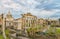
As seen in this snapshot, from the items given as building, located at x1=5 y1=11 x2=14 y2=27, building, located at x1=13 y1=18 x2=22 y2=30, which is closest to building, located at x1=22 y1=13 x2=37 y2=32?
building, located at x1=13 y1=18 x2=22 y2=30

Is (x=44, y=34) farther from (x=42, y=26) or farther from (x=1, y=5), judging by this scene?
(x=1, y=5)

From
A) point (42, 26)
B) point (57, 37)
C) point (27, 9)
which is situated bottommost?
point (57, 37)

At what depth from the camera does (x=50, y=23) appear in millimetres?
3391

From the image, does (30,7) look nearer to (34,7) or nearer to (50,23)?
(34,7)

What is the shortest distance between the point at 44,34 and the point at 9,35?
71cm

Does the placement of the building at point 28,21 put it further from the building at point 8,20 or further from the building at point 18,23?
the building at point 8,20

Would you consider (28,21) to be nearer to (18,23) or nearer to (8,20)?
(18,23)

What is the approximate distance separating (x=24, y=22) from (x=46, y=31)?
0.48 meters

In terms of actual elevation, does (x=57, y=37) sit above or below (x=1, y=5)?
below

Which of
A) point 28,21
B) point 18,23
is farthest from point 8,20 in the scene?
point 28,21

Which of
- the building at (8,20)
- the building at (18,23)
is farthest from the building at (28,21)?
the building at (8,20)

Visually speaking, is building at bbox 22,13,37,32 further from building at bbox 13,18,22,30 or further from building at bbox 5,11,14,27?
building at bbox 5,11,14,27

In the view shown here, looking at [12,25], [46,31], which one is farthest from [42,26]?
[12,25]

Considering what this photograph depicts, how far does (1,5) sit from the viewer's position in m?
3.38
